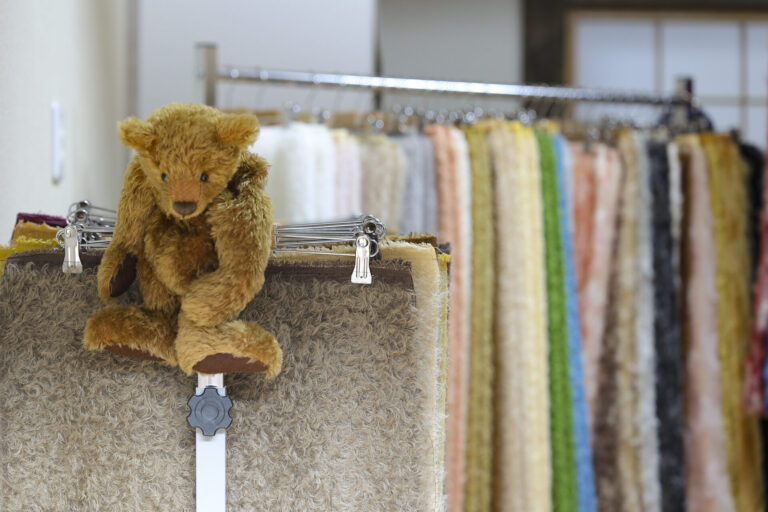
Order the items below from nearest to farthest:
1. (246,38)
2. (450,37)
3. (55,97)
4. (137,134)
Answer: (137,134) < (55,97) < (246,38) < (450,37)

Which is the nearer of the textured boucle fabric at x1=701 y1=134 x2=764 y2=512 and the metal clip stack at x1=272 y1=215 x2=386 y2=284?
the metal clip stack at x1=272 y1=215 x2=386 y2=284

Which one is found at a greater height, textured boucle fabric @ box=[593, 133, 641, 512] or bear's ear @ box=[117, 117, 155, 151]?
bear's ear @ box=[117, 117, 155, 151]

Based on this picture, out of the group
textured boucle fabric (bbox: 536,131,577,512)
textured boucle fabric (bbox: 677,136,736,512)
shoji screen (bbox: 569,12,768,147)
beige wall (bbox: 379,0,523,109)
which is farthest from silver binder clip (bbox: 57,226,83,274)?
shoji screen (bbox: 569,12,768,147)

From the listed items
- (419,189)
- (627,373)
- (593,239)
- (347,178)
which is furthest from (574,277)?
(347,178)

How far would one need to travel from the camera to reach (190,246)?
466 millimetres

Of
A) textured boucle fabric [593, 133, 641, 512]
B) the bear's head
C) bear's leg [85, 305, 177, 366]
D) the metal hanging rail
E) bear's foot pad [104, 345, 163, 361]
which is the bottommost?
textured boucle fabric [593, 133, 641, 512]

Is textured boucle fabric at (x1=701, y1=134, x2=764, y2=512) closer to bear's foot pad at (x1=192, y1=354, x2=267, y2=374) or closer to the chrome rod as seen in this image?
the chrome rod

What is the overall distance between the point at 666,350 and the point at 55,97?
1138 mm

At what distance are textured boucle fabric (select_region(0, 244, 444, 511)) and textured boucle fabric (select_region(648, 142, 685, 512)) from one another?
40.7 inches

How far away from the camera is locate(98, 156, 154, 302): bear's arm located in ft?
1.52

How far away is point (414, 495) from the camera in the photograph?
1.65 ft

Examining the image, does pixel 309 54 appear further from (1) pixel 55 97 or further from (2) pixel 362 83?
(1) pixel 55 97

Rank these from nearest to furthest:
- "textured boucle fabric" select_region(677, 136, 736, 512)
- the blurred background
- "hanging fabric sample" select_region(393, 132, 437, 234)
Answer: the blurred background < "hanging fabric sample" select_region(393, 132, 437, 234) < "textured boucle fabric" select_region(677, 136, 736, 512)

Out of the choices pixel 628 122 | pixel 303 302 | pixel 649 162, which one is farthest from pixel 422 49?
pixel 303 302
